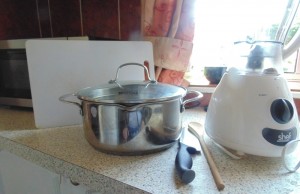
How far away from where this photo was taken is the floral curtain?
0.86 m

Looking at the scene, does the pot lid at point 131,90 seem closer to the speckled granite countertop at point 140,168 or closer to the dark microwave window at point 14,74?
the speckled granite countertop at point 140,168

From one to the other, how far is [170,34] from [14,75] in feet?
1.97

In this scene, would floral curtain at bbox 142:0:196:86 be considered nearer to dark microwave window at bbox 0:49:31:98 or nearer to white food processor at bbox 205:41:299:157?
white food processor at bbox 205:41:299:157

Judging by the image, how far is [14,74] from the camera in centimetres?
86

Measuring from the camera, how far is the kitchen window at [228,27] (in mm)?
949

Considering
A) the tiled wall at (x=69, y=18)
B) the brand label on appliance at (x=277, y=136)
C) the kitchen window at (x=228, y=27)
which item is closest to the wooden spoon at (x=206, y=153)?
the brand label on appliance at (x=277, y=136)

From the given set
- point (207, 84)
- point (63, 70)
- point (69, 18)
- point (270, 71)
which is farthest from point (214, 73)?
point (69, 18)

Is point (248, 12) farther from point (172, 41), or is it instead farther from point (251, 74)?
point (251, 74)

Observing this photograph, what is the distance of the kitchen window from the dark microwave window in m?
0.66

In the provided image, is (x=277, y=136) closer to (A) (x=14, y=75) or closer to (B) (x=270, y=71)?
(B) (x=270, y=71)

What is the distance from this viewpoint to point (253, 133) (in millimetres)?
479

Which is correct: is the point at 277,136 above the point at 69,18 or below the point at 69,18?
below

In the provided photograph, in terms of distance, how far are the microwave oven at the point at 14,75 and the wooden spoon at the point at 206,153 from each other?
1.96 feet

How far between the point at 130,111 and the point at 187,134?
25 cm
